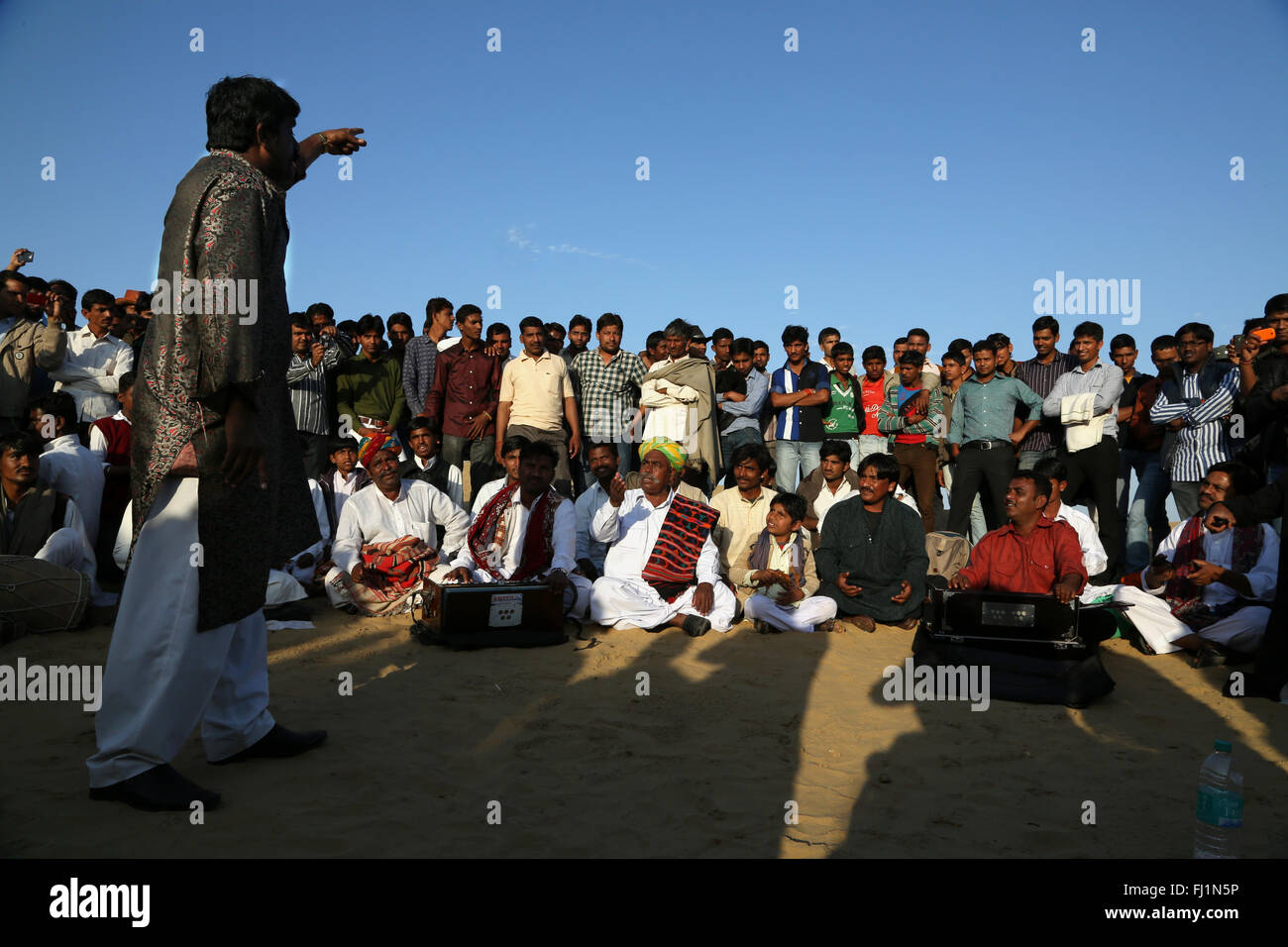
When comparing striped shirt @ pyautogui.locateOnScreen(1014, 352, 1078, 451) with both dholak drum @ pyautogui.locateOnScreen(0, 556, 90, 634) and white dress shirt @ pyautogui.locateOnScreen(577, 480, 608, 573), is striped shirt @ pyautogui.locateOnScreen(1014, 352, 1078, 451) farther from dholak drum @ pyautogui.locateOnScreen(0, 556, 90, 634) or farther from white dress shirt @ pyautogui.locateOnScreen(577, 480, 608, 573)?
dholak drum @ pyautogui.locateOnScreen(0, 556, 90, 634)

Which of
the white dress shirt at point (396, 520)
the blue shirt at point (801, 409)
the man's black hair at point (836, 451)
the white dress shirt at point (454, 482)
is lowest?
the white dress shirt at point (396, 520)

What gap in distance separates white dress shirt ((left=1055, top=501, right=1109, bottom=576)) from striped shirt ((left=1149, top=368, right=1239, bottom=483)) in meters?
1.23

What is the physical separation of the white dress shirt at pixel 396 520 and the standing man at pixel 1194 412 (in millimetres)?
5785

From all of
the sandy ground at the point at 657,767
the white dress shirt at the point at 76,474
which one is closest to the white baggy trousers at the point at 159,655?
the sandy ground at the point at 657,767

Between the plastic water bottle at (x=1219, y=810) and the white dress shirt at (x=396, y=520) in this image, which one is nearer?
the plastic water bottle at (x=1219, y=810)

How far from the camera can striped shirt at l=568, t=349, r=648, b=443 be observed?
8.40 meters

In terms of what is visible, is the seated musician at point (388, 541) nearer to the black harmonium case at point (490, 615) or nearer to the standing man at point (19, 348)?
the black harmonium case at point (490, 615)

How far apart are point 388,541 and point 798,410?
4.12 m

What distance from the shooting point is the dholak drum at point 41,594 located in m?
5.31

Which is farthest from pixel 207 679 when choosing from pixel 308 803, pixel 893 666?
pixel 893 666

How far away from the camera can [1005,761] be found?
3.67 meters

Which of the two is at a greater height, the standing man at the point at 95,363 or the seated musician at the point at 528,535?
the standing man at the point at 95,363
